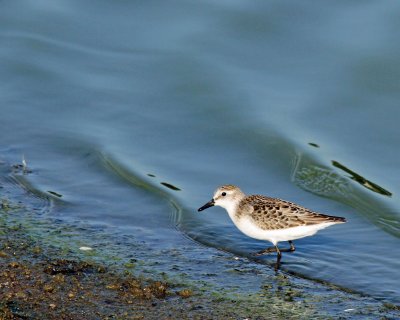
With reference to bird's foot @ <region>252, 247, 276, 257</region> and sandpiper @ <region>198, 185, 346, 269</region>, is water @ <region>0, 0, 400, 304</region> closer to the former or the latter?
bird's foot @ <region>252, 247, 276, 257</region>

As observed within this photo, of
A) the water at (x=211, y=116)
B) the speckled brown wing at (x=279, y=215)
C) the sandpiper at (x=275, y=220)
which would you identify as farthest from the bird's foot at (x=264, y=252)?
the speckled brown wing at (x=279, y=215)

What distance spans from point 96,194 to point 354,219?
336 centimetres

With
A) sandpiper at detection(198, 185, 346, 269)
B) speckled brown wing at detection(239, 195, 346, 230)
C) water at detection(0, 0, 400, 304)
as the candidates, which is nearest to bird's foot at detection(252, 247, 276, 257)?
sandpiper at detection(198, 185, 346, 269)

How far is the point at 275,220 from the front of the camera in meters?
10.6

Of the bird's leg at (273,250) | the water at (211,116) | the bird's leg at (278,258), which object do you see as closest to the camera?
the bird's leg at (278,258)

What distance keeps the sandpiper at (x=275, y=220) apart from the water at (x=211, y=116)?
0.29 metres

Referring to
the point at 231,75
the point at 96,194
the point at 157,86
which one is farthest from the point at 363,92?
the point at 96,194

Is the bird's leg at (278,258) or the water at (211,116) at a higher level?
the water at (211,116)

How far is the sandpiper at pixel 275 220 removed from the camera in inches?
410

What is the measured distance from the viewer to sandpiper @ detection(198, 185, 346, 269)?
10.4m

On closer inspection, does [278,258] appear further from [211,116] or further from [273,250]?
[211,116]

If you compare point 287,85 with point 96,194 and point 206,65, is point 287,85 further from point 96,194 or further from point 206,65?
point 96,194

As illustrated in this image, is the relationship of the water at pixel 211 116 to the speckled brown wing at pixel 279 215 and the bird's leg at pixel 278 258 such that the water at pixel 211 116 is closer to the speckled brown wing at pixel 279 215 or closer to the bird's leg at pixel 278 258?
the bird's leg at pixel 278 258

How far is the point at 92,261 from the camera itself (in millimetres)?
9609
